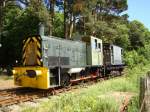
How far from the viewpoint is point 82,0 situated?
117ft

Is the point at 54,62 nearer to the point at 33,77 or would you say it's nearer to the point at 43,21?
the point at 33,77

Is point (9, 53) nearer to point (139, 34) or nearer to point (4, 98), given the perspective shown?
point (4, 98)

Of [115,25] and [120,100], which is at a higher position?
[115,25]

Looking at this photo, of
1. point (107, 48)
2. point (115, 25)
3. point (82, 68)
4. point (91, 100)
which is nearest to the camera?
point (91, 100)

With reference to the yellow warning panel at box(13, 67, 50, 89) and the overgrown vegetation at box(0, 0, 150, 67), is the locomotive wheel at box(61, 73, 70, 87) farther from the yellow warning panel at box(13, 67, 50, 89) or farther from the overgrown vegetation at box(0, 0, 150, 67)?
the overgrown vegetation at box(0, 0, 150, 67)

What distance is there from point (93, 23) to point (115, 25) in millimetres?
11730

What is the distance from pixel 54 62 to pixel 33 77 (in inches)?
62.3

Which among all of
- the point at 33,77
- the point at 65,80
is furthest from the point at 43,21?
the point at 33,77

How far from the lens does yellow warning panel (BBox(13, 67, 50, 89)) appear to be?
50.4ft

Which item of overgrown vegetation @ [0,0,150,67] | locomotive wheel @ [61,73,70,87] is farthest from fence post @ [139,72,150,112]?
overgrown vegetation @ [0,0,150,67]

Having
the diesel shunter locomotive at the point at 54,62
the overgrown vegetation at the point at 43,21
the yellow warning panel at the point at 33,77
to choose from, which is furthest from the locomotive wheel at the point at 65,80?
the overgrown vegetation at the point at 43,21

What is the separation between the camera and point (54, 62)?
55.2 ft

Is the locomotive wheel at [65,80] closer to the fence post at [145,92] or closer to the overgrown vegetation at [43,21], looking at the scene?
the overgrown vegetation at [43,21]

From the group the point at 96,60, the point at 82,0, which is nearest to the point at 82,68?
the point at 96,60
